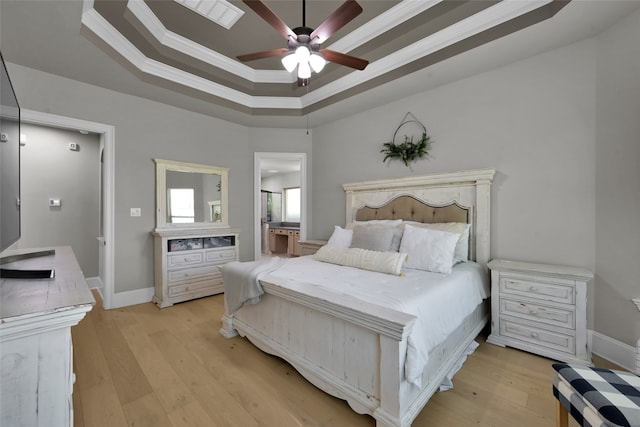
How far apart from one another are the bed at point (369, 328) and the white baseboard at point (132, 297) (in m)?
1.57

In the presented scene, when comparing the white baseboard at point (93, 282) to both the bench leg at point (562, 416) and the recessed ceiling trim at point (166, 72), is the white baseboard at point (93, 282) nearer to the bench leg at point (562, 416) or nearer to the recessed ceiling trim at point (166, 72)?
the recessed ceiling trim at point (166, 72)

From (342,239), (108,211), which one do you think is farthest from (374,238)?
(108,211)

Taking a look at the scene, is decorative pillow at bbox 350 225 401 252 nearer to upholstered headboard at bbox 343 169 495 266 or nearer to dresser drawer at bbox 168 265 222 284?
upholstered headboard at bbox 343 169 495 266

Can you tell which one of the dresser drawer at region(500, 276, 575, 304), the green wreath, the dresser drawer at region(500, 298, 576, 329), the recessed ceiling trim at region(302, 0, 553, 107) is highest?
the recessed ceiling trim at region(302, 0, 553, 107)

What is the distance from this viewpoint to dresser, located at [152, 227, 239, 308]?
320cm

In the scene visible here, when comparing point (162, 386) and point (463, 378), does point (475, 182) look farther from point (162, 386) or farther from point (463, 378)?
point (162, 386)

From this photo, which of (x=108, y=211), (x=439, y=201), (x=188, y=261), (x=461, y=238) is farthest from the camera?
(x=188, y=261)

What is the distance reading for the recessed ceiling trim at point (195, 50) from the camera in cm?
232

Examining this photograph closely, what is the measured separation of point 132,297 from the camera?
128 inches

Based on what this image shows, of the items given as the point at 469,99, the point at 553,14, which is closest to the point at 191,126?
the point at 469,99

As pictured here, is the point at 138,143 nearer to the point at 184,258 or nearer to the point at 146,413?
the point at 184,258

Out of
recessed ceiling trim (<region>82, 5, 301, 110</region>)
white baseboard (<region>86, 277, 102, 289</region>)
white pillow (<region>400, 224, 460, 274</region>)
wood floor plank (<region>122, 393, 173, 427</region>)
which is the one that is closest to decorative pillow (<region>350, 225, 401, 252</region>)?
white pillow (<region>400, 224, 460, 274</region>)

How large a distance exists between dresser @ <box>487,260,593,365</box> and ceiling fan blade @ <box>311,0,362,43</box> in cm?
228

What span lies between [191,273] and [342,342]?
8.46 ft
